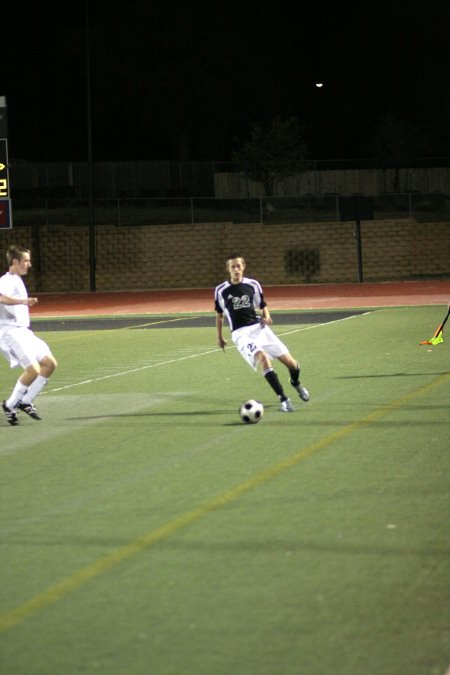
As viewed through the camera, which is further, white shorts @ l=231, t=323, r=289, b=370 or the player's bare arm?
white shorts @ l=231, t=323, r=289, b=370

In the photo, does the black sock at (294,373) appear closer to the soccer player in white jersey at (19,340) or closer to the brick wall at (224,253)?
the soccer player in white jersey at (19,340)

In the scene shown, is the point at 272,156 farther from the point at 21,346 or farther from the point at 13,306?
the point at 21,346

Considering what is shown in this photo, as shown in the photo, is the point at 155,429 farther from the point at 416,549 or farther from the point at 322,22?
the point at 322,22

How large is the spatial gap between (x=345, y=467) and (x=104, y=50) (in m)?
63.7

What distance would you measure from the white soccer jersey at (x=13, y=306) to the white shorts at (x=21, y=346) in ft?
0.23

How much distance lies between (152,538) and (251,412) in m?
5.06

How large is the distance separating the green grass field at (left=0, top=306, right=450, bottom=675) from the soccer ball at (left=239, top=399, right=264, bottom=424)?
14 centimetres

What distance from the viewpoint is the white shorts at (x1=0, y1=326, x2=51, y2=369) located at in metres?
13.5

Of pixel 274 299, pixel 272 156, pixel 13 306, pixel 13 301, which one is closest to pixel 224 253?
pixel 274 299

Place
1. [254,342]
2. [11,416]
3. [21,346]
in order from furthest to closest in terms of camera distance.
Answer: [254,342]
[11,416]
[21,346]

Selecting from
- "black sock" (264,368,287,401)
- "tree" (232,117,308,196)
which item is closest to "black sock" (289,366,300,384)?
"black sock" (264,368,287,401)

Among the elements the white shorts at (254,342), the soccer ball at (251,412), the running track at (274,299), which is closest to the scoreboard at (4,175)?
the running track at (274,299)

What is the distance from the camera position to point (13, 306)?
44.8 feet

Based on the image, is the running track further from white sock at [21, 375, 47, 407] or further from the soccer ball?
the soccer ball
